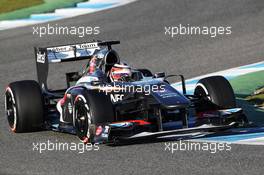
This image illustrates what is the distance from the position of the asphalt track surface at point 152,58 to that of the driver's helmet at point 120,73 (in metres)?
0.96

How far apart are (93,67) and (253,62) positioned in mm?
5396

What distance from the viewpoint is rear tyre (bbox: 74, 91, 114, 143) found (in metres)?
11.0

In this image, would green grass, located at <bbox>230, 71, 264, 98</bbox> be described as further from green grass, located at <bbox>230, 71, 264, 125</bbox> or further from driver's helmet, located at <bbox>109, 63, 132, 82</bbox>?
driver's helmet, located at <bbox>109, 63, 132, 82</bbox>

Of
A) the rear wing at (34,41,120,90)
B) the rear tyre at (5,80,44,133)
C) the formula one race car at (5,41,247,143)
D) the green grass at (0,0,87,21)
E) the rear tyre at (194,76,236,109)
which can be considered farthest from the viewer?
the green grass at (0,0,87,21)

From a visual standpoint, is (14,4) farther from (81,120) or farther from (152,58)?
(81,120)

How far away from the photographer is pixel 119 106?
11.4m

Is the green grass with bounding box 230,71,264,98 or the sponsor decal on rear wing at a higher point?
the sponsor decal on rear wing

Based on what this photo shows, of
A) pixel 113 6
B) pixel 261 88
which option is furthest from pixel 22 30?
pixel 261 88

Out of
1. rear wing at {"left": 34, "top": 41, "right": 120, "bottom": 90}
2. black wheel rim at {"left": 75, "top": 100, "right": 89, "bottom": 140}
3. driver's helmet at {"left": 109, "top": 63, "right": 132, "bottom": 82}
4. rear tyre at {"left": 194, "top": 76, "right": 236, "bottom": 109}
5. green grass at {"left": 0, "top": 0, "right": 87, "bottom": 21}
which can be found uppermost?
green grass at {"left": 0, "top": 0, "right": 87, "bottom": 21}

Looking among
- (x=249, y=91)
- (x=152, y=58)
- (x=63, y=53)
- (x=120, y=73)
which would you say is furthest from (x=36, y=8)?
(x=120, y=73)

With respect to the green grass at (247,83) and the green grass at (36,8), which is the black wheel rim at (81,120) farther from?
the green grass at (36,8)

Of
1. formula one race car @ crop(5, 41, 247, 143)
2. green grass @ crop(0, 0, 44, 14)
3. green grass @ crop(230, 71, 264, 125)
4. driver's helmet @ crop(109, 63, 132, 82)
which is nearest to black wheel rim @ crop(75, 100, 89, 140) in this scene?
formula one race car @ crop(5, 41, 247, 143)

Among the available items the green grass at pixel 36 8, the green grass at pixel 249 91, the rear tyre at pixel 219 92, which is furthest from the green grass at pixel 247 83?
the green grass at pixel 36 8

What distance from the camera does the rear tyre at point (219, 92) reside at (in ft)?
38.3
